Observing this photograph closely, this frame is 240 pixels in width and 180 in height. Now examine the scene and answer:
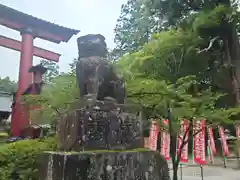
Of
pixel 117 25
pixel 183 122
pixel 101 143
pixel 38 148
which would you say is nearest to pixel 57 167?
pixel 101 143

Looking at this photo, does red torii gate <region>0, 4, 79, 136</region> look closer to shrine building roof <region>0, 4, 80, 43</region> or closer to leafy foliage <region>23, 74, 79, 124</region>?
shrine building roof <region>0, 4, 80, 43</region>

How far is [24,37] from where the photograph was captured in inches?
488

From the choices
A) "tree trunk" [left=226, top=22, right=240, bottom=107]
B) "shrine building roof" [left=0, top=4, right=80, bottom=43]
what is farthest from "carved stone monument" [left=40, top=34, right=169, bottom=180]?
"tree trunk" [left=226, top=22, right=240, bottom=107]

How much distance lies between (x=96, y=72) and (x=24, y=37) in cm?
1007

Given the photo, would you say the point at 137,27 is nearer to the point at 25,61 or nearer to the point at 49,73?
the point at 25,61

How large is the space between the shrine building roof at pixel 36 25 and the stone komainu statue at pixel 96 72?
31.1 ft

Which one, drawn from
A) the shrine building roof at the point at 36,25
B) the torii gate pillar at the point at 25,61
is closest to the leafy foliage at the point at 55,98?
the torii gate pillar at the point at 25,61

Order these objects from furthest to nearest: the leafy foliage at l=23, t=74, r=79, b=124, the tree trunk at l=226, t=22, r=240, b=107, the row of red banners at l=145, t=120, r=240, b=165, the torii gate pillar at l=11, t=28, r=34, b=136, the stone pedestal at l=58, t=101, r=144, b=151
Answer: the tree trunk at l=226, t=22, r=240, b=107
the torii gate pillar at l=11, t=28, r=34, b=136
the row of red banners at l=145, t=120, r=240, b=165
the leafy foliage at l=23, t=74, r=79, b=124
the stone pedestal at l=58, t=101, r=144, b=151

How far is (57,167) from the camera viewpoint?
3004 millimetres

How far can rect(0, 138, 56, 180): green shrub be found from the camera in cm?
456

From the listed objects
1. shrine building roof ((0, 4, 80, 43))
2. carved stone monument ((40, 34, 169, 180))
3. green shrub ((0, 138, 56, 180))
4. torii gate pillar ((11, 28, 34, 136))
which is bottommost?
green shrub ((0, 138, 56, 180))

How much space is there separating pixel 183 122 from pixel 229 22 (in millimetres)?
8285

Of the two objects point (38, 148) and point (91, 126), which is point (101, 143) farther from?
point (38, 148)

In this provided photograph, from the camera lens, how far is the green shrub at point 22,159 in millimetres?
4559
